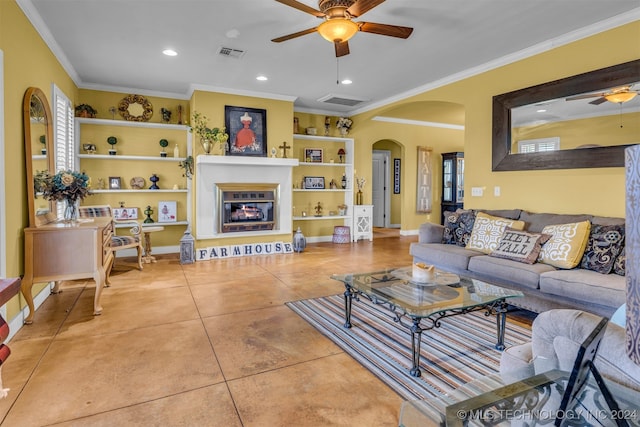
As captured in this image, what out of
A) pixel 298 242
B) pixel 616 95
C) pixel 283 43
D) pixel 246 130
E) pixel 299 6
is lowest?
pixel 298 242

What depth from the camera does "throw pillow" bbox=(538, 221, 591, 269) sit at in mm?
3053

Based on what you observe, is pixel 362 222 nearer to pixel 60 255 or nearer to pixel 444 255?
pixel 444 255

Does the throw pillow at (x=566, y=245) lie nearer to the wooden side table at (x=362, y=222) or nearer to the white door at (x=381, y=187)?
the wooden side table at (x=362, y=222)

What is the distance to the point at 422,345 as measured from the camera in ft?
8.37

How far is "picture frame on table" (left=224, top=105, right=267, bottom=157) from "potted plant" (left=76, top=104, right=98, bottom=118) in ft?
6.80

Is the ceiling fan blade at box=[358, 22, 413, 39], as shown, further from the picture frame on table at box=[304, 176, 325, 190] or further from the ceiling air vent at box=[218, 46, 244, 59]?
the picture frame on table at box=[304, 176, 325, 190]

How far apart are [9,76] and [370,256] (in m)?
5.04

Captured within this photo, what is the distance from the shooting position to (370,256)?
6020 mm

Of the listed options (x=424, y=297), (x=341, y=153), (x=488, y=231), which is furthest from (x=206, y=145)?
(x=424, y=297)

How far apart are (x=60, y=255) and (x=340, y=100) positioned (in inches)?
199

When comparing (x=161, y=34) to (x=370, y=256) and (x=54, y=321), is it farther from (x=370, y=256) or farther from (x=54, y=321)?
(x=370, y=256)

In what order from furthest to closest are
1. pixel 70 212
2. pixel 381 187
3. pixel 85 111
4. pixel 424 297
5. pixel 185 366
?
pixel 381 187
pixel 85 111
pixel 70 212
pixel 424 297
pixel 185 366

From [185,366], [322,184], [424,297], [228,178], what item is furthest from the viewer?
[322,184]

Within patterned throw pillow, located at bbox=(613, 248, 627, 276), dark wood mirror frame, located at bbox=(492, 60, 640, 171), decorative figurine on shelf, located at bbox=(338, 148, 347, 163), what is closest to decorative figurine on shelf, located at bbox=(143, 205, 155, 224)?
decorative figurine on shelf, located at bbox=(338, 148, 347, 163)
